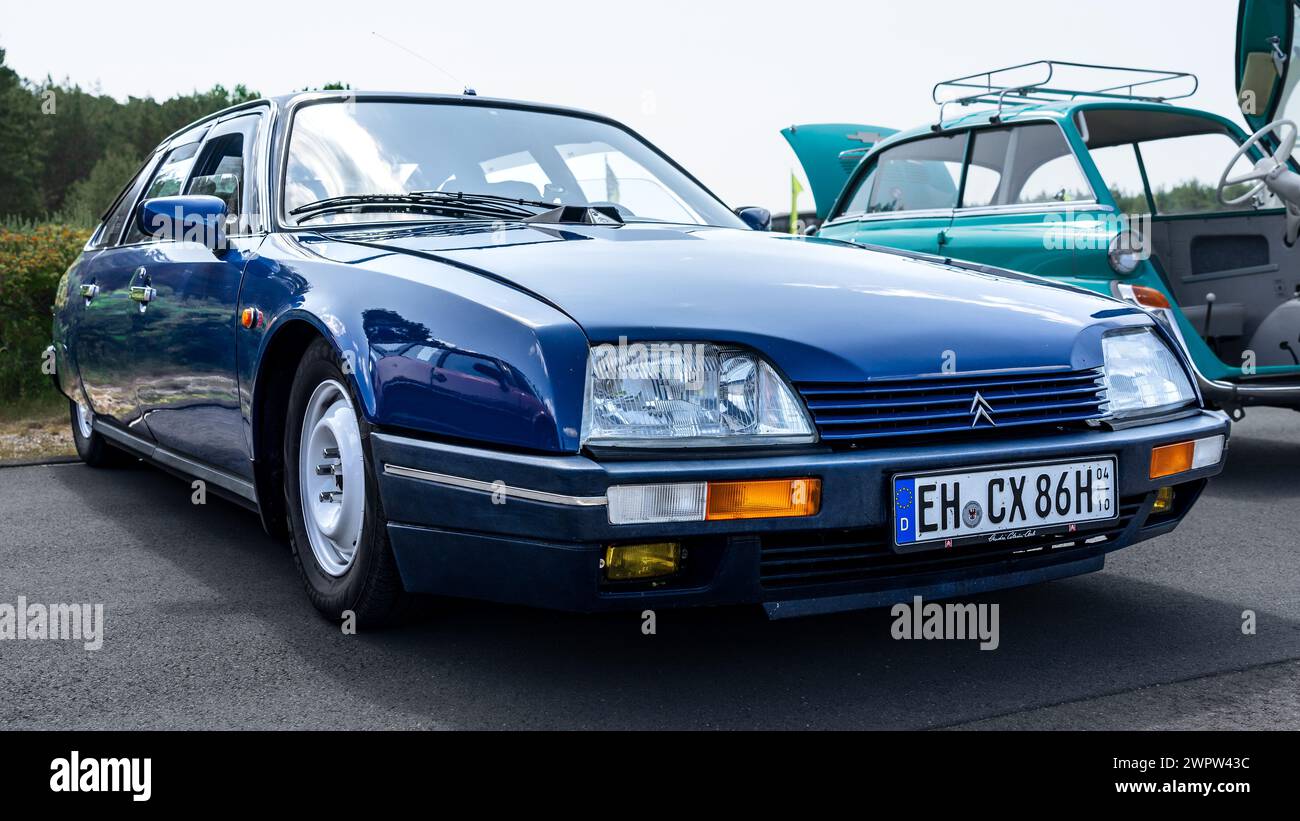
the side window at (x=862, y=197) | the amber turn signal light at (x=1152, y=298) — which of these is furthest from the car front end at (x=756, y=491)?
the side window at (x=862, y=197)

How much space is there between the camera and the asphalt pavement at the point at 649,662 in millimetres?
2354

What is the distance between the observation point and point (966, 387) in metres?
2.48

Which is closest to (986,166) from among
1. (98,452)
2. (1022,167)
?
(1022,167)

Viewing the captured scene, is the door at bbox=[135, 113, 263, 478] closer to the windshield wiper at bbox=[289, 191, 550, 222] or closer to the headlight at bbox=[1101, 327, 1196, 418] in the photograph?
the windshield wiper at bbox=[289, 191, 550, 222]

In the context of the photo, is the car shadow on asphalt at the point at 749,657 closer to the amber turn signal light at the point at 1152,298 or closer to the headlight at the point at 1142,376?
the headlight at the point at 1142,376

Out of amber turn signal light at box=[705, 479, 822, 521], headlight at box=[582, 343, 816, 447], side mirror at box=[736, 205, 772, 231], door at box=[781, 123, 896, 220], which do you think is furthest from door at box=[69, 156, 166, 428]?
door at box=[781, 123, 896, 220]

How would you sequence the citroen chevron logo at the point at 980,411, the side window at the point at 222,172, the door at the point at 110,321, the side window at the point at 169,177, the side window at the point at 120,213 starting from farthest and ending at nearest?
the side window at the point at 120,213
the side window at the point at 169,177
the door at the point at 110,321
the side window at the point at 222,172
the citroen chevron logo at the point at 980,411

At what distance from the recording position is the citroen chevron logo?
2.48 m

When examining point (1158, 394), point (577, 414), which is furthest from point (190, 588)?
point (1158, 394)

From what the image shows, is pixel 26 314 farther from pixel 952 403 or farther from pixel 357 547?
pixel 952 403

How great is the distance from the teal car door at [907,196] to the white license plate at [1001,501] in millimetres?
3643

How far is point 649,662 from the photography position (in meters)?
2.67

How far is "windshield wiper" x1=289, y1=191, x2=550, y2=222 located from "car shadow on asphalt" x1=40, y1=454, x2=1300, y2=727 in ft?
3.44

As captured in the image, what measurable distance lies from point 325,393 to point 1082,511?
1.72m
